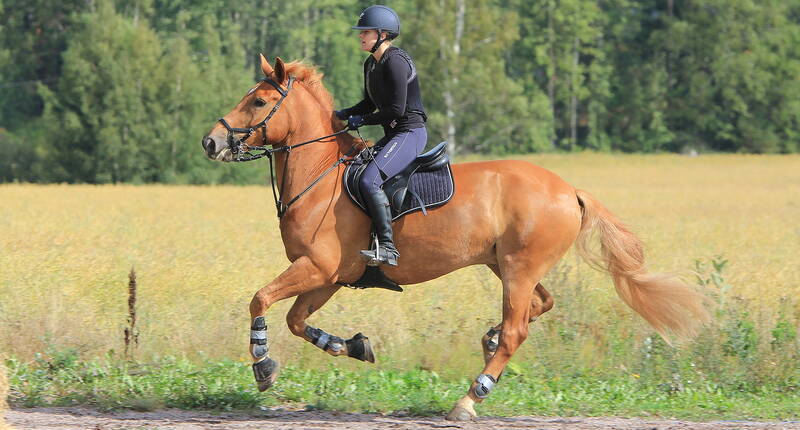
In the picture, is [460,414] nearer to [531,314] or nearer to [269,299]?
[531,314]

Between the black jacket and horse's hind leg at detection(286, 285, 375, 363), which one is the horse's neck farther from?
horse's hind leg at detection(286, 285, 375, 363)

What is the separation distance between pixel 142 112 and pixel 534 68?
116 feet

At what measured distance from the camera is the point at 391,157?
26.8ft

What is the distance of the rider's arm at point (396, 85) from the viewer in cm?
803

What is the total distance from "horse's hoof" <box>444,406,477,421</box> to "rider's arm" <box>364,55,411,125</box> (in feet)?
7.59

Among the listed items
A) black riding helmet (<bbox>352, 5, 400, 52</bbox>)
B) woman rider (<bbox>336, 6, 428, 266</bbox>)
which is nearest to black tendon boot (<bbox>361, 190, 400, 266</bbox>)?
woman rider (<bbox>336, 6, 428, 266</bbox>)

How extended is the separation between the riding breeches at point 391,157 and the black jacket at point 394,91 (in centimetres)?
9

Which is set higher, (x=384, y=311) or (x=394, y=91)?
(x=394, y=91)

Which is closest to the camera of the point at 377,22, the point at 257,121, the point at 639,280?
the point at 377,22

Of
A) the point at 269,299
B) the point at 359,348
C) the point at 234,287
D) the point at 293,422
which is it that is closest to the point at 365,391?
the point at 359,348

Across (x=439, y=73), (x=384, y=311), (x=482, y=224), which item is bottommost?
(x=384, y=311)

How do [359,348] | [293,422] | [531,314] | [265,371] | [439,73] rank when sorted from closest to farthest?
1. [293,422]
2. [265,371]
3. [359,348]
4. [531,314]
5. [439,73]

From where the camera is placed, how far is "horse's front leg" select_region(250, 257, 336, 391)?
311 inches

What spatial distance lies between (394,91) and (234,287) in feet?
18.2
